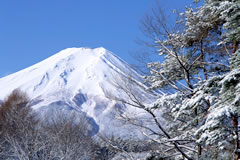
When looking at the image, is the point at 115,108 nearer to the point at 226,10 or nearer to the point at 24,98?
the point at 226,10

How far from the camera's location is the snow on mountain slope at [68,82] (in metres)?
78.9

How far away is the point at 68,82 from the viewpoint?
10075cm

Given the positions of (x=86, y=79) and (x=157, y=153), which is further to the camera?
(x=86, y=79)

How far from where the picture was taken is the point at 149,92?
23.4 feet

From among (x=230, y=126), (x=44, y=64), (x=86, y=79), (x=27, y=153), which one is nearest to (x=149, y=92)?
(x=230, y=126)

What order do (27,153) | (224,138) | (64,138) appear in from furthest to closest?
(64,138) < (27,153) < (224,138)

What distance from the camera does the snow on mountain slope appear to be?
7888 centimetres

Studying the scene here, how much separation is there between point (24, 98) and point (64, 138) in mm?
15796

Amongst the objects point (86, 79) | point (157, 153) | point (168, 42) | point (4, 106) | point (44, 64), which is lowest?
point (157, 153)

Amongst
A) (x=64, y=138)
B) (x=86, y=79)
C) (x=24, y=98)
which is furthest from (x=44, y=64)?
(x=64, y=138)

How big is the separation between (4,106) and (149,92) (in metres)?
21.2

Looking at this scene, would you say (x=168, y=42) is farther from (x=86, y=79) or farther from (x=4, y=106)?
(x=86, y=79)

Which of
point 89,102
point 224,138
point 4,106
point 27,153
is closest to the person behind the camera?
point 224,138

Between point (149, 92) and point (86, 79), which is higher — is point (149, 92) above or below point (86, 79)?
below
